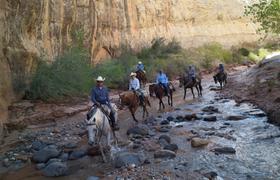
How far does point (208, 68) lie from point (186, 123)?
26.2 m

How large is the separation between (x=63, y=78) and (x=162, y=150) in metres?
11.4

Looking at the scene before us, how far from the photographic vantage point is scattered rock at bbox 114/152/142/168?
1085cm

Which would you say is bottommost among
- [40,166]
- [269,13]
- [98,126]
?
[40,166]

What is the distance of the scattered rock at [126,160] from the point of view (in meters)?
10.9

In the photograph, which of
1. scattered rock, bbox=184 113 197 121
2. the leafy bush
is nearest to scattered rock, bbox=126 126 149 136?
scattered rock, bbox=184 113 197 121

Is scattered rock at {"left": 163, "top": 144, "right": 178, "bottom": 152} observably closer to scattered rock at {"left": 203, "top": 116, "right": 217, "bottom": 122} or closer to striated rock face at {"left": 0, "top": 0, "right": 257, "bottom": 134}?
scattered rock at {"left": 203, "top": 116, "right": 217, "bottom": 122}

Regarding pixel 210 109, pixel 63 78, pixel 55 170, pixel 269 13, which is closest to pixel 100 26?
pixel 63 78

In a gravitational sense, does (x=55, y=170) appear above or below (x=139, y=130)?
below

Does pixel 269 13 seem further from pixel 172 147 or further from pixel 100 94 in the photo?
pixel 100 94

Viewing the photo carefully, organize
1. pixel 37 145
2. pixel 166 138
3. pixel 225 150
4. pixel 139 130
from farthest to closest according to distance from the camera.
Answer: pixel 139 130 → pixel 166 138 → pixel 37 145 → pixel 225 150

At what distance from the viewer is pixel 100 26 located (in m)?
34.2

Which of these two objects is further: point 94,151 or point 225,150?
point 94,151

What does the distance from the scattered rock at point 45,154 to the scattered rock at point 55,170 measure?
3.16ft

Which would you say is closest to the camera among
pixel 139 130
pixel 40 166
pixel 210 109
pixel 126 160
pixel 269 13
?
pixel 126 160
